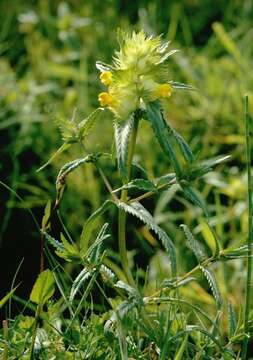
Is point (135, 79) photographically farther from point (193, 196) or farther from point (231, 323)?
point (231, 323)

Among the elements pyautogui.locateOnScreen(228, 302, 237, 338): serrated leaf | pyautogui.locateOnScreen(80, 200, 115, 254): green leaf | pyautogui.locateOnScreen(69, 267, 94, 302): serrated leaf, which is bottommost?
pyautogui.locateOnScreen(228, 302, 237, 338): serrated leaf

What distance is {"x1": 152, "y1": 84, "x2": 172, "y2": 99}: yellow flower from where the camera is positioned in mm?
1421

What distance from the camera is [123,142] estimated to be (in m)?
1.39

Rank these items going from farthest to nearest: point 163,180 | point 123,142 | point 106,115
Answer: point 106,115, point 163,180, point 123,142

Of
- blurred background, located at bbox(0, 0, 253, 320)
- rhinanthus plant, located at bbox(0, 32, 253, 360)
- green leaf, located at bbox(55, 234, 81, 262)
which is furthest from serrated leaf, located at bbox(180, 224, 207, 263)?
blurred background, located at bbox(0, 0, 253, 320)

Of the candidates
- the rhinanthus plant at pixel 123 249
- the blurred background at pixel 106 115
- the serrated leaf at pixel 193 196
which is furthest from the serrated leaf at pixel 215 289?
the blurred background at pixel 106 115

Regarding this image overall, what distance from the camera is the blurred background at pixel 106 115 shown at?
274 centimetres

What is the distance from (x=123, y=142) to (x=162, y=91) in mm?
117

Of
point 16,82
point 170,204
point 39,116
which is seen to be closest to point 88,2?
point 16,82

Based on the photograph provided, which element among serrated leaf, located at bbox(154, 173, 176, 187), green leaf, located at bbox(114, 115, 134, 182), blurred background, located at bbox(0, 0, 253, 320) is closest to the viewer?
green leaf, located at bbox(114, 115, 134, 182)

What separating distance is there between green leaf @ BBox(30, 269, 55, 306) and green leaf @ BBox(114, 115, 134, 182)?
24 centimetres

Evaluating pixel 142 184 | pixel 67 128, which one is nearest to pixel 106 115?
pixel 67 128

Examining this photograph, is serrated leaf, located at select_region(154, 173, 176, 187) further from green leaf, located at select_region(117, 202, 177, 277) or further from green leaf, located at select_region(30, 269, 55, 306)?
green leaf, located at select_region(30, 269, 55, 306)

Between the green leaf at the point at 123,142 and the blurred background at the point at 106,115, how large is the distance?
94 centimetres
